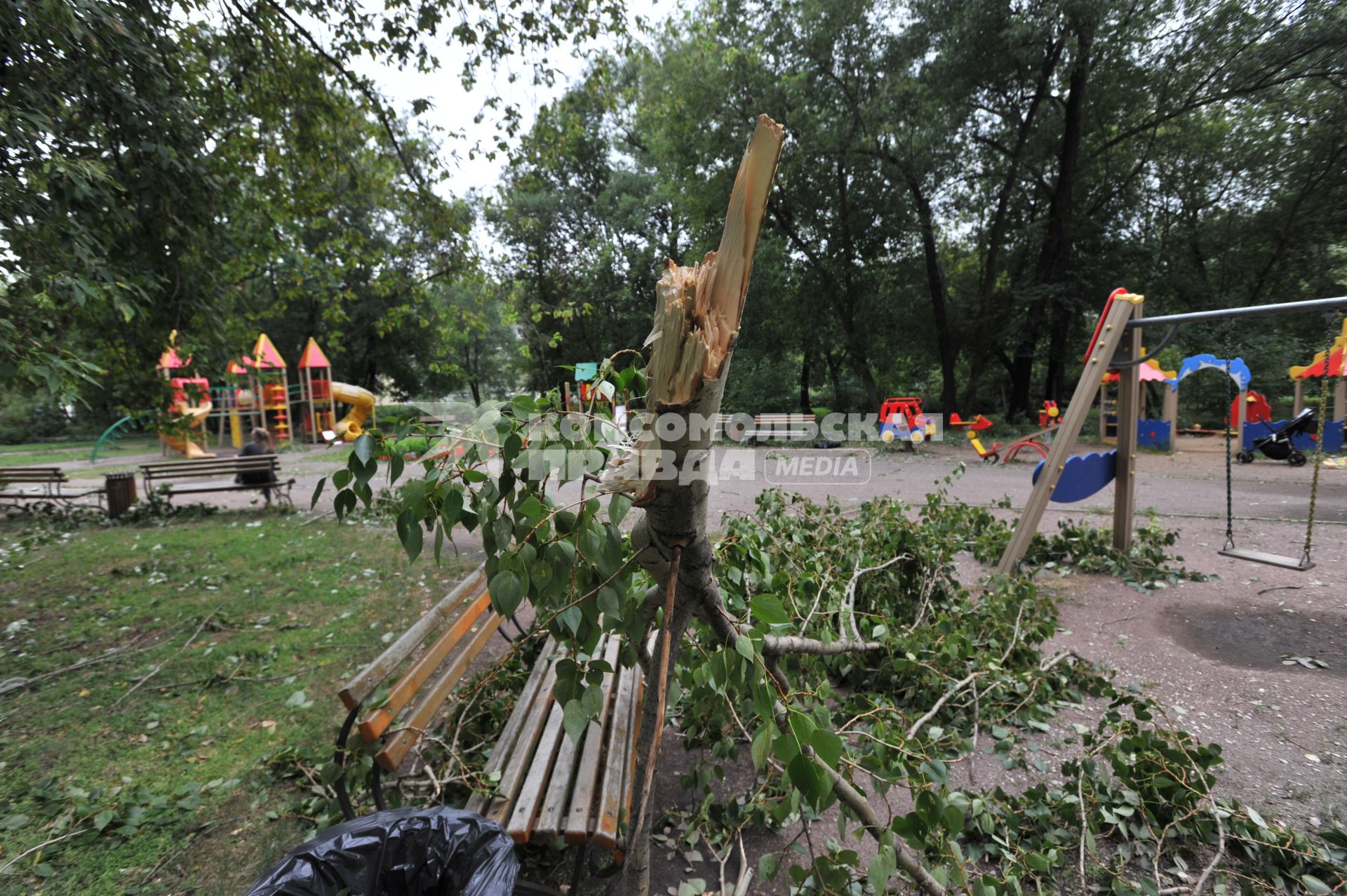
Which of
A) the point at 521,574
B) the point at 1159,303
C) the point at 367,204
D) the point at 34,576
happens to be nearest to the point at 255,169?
the point at 367,204

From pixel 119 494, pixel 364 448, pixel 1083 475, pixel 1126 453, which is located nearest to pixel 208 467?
pixel 119 494

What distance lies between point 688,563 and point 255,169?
710 cm

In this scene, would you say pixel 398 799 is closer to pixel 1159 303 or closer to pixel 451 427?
pixel 451 427

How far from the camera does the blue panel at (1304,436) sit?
979 centimetres

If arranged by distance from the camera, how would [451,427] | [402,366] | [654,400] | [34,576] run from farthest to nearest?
1. [402,366]
2. [34,576]
3. [451,427]
4. [654,400]

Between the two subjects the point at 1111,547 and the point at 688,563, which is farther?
the point at 1111,547

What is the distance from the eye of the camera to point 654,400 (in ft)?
3.17

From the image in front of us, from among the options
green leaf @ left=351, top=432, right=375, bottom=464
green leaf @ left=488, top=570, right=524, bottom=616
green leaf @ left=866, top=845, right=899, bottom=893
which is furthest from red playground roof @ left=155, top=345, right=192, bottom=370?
green leaf @ left=866, top=845, right=899, bottom=893

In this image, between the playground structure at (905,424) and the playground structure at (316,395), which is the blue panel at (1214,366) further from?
the playground structure at (316,395)

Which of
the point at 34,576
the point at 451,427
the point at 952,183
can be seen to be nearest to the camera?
the point at 451,427

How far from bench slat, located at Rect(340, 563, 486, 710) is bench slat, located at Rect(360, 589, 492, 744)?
0.19 ft

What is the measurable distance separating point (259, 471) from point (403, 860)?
901 centimetres

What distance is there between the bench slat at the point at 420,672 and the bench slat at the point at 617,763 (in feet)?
2.33

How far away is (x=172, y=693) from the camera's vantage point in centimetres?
334
